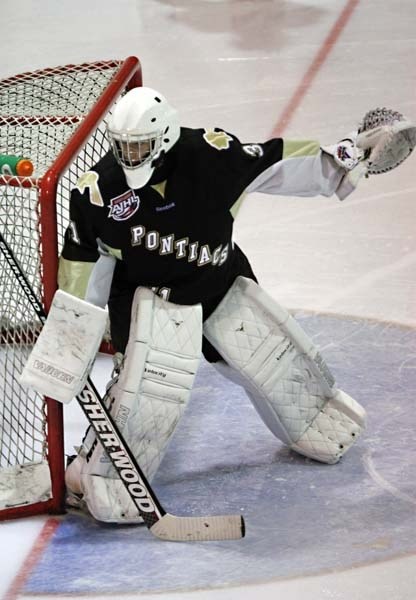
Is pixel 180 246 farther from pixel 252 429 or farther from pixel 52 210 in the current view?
pixel 252 429

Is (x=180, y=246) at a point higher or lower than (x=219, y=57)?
higher

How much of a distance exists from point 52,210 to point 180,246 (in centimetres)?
30

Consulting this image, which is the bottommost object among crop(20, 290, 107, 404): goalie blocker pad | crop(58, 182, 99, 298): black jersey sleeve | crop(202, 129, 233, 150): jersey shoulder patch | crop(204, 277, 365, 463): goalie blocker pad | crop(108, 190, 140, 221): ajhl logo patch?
crop(204, 277, 365, 463): goalie blocker pad

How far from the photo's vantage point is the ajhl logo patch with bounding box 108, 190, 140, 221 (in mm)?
2697

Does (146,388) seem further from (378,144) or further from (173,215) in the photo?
(378,144)

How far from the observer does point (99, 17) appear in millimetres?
6473

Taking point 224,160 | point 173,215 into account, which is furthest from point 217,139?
point 173,215

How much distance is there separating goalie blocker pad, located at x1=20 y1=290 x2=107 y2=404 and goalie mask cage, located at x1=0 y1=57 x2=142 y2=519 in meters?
0.08

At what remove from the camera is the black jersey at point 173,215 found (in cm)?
271

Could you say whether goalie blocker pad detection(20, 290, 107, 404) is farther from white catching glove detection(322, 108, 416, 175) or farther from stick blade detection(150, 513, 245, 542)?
white catching glove detection(322, 108, 416, 175)

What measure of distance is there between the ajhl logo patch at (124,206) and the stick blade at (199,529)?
652 millimetres

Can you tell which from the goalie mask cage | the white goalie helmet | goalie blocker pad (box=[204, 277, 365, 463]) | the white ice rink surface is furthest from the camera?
goalie blocker pad (box=[204, 277, 365, 463])

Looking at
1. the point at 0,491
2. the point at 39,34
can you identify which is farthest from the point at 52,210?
the point at 39,34

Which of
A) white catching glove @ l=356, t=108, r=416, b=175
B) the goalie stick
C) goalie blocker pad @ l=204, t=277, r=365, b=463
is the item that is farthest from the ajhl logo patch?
white catching glove @ l=356, t=108, r=416, b=175
